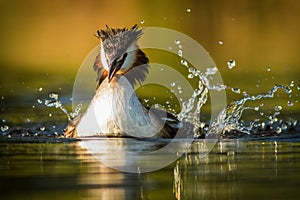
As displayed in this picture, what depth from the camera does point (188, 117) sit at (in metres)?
10.8

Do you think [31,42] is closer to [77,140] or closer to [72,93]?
[72,93]

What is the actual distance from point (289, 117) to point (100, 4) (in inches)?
245

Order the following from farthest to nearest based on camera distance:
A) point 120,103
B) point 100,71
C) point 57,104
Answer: point 57,104, point 100,71, point 120,103

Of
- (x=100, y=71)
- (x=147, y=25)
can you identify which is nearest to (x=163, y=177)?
(x=100, y=71)

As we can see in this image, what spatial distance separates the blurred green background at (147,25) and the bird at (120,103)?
103 inches

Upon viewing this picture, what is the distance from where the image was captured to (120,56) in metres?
10.4

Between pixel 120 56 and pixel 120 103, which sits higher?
pixel 120 56

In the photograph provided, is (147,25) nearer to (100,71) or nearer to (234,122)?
(100,71)

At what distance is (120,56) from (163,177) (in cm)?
469

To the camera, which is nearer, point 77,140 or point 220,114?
point 77,140

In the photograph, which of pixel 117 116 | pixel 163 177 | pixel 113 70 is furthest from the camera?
pixel 113 70

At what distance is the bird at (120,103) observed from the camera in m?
9.57

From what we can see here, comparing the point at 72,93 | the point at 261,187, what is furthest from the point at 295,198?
the point at 72,93

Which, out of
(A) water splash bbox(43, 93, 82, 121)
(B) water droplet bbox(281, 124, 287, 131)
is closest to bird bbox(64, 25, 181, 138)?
(B) water droplet bbox(281, 124, 287, 131)
